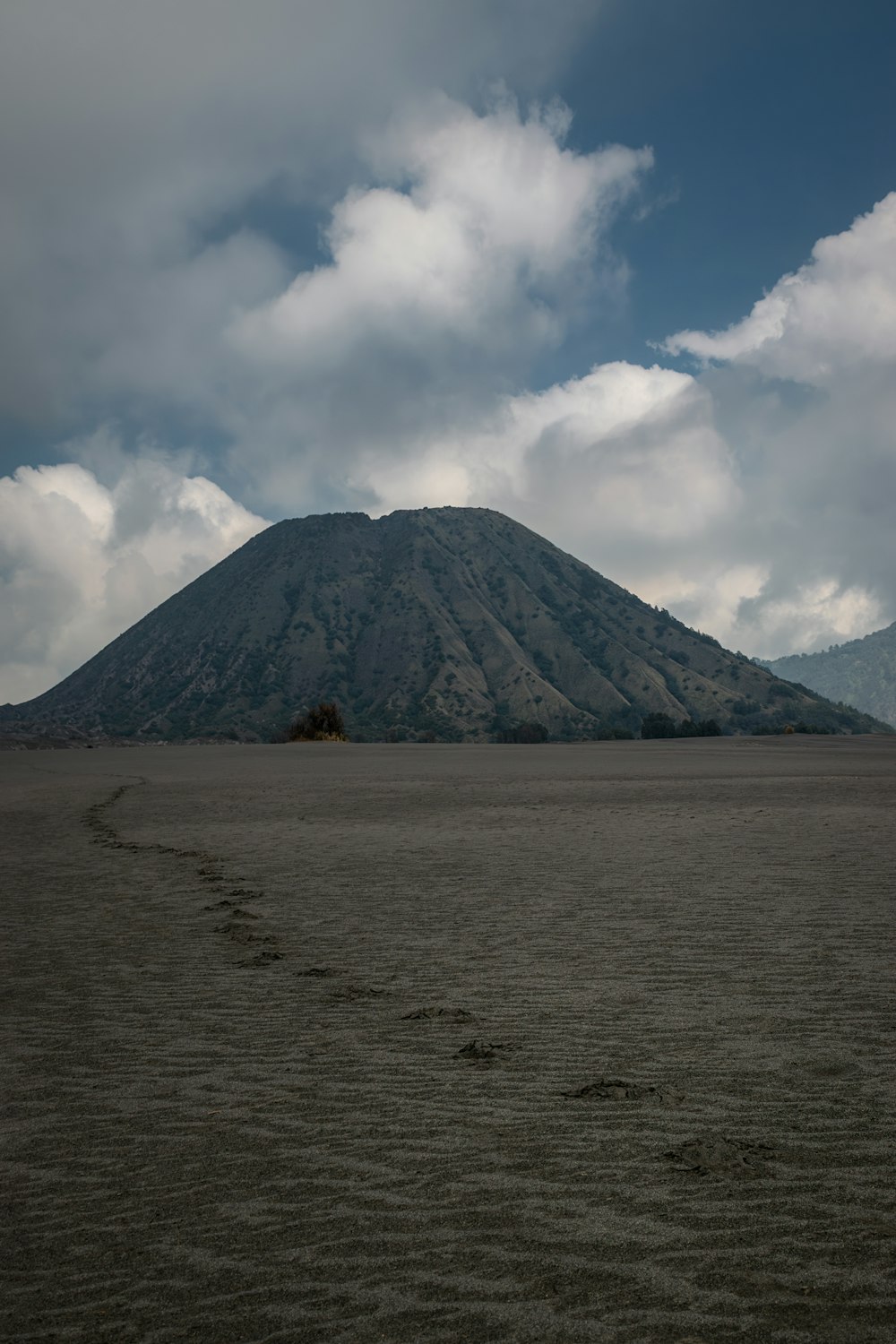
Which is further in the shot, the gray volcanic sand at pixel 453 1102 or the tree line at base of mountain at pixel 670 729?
the tree line at base of mountain at pixel 670 729

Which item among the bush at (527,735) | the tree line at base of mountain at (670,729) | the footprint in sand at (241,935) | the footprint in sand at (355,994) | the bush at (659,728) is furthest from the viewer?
the bush at (527,735)

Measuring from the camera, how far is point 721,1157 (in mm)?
4746

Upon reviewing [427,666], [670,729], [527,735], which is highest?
[427,666]

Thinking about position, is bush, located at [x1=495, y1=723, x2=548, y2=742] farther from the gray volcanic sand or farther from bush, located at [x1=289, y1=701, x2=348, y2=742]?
the gray volcanic sand

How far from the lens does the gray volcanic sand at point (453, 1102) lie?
373cm

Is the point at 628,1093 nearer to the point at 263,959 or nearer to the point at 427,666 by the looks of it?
the point at 263,959

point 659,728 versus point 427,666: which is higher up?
point 427,666

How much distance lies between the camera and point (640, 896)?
11.6 m

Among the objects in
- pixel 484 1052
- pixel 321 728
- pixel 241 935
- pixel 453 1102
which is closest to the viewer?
pixel 453 1102

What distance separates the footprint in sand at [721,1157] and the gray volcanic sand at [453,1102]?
0.08ft

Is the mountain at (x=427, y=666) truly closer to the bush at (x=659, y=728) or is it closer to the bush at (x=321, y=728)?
the bush at (x=659, y=728)

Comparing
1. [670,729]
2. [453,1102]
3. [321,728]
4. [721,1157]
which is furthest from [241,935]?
[670,729]

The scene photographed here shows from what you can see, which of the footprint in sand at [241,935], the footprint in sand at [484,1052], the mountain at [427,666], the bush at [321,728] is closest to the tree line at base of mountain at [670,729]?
the bush at [321,728]

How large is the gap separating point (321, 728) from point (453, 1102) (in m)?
68.3
